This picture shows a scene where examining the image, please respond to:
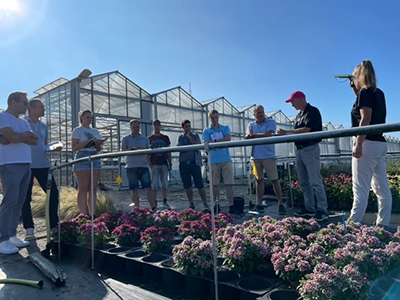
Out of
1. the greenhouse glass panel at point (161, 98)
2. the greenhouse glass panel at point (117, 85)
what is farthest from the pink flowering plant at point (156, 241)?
the greenhouse glass panel at point (161, 98)

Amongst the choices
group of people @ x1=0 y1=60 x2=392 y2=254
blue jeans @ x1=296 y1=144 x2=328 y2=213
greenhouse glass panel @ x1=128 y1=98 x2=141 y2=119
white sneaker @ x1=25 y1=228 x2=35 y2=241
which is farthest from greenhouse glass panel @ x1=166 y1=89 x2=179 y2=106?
blue jeans @ x1=296 y1=144 x2=328 y2=213

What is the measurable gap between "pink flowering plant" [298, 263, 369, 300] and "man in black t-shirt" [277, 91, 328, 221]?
2249 millimetres

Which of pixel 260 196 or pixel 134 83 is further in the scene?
pixel 134 83

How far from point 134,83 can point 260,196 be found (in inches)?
415

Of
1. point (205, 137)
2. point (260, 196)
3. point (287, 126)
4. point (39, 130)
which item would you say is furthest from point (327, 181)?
point (287, 126)

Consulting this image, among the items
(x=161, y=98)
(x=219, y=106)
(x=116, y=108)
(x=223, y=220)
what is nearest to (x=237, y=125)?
(x=219, y=106)

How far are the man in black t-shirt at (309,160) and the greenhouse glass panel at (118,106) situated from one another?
1013 cm

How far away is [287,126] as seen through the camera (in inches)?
864

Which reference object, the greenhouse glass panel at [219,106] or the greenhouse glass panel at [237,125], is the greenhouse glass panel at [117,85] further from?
the greenhouse glass panel at [237,125]

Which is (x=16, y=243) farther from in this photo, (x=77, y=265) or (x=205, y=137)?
(x=205, y=137)

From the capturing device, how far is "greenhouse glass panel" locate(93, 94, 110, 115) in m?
12.5

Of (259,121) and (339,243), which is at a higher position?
(259,121)

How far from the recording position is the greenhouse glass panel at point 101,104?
12461 mm

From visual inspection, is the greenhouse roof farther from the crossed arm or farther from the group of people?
the crossed arm
